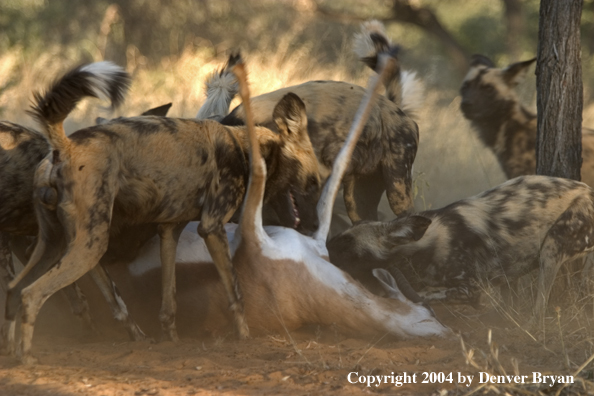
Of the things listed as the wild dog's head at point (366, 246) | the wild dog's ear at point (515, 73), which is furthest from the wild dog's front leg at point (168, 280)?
the wild dog's ear at point (515, 73)

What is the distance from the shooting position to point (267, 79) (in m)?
9.11

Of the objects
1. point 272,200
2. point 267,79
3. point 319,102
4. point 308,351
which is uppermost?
point 267,79

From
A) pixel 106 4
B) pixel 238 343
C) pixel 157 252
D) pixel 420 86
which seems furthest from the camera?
pixel 106 4

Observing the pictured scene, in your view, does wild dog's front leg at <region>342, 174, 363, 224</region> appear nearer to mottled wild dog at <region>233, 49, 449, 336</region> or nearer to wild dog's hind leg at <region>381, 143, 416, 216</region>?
wild dog's hind leg at <region>381, 143, 416, 216</region>

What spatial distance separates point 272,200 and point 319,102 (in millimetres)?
818

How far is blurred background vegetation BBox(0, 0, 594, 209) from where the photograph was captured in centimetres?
912

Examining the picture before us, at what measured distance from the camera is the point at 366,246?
152 inches

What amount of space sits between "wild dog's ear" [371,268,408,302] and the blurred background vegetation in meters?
4.00

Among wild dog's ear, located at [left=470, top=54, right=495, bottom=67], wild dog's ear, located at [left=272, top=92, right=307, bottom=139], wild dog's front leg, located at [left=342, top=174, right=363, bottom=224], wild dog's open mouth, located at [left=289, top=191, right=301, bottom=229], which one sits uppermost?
wild dog's ear, located at [left=470, top=54, right=495, bottom=67]

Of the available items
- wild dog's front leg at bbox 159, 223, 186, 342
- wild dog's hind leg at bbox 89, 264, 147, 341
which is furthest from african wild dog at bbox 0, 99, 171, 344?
wild dog's front leg at bbox 159, 223, 186, 342

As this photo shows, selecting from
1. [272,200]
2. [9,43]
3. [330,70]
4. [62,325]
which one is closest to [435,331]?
[272,200]

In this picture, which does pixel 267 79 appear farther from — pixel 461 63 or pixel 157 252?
pixel 157 252

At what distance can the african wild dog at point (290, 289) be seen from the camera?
10.6 feet

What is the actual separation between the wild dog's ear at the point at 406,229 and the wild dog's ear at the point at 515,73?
2.04m
